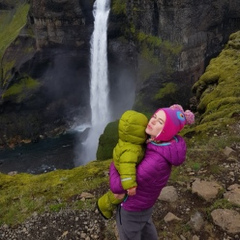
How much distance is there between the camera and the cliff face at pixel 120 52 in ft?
150

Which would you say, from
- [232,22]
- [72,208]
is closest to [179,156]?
[72,208]

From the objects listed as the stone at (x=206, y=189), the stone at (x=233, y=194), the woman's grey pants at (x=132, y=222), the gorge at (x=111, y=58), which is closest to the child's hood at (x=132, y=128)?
the woman's grey pants at (x=132, y=222)

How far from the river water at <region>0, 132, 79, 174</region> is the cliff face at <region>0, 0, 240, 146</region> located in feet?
16.1

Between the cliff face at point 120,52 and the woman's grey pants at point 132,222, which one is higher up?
the woman's grey pants at point 132,222

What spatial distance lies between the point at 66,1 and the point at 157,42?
18.2m

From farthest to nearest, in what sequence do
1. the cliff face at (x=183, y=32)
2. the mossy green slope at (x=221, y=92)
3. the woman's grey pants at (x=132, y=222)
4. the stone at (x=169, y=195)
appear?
the cliff face at (x=183, y=32), the mossy green slope at (x=221, y=92), the stone at (x=169, y=195), the woman's grey pants at (x=132, y=222)

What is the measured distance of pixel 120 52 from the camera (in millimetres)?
54469

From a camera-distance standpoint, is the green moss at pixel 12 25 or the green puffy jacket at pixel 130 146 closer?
the green puffy jacket at pixel 130 146

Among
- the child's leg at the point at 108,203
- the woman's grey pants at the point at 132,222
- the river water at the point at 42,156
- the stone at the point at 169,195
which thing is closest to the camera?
the woman's grey pants at the point at 132,222

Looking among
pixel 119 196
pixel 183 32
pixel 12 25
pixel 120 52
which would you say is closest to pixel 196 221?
pixel 119 196

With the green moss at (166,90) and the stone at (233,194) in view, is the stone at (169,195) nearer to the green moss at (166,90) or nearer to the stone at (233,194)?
the stone at (233,194)

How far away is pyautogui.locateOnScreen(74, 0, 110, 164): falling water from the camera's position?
173ft

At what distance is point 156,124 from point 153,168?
0.74 metres

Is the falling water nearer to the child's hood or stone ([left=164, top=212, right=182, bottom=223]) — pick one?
stone ([left=164, top=212, right=182, bottom=223])
